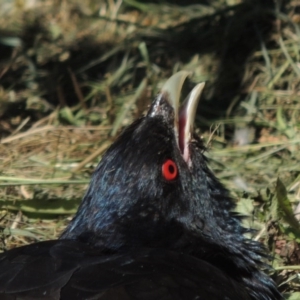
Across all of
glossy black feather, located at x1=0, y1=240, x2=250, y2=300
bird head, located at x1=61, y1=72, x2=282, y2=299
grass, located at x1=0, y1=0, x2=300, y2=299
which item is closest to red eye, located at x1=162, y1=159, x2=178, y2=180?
bird head, located at x1=61, y1=72, x2=282, y2=299

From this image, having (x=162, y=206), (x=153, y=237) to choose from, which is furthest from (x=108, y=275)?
(x=162, y=206)

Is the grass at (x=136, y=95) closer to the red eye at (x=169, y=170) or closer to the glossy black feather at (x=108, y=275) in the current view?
the red eye at (x=169, y=170)

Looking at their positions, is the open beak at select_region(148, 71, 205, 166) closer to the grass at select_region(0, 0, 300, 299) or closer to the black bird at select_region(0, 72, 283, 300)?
the black bird at select_region(0, 72, 283, 300)

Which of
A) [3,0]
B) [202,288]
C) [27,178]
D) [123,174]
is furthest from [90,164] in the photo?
[3,0]

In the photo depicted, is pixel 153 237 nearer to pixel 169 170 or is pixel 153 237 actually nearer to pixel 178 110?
pixel 169 170

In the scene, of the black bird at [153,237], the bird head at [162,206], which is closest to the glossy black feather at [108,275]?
the black bird at [153,237]

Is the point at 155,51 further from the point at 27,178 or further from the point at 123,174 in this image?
the point at 123,174
